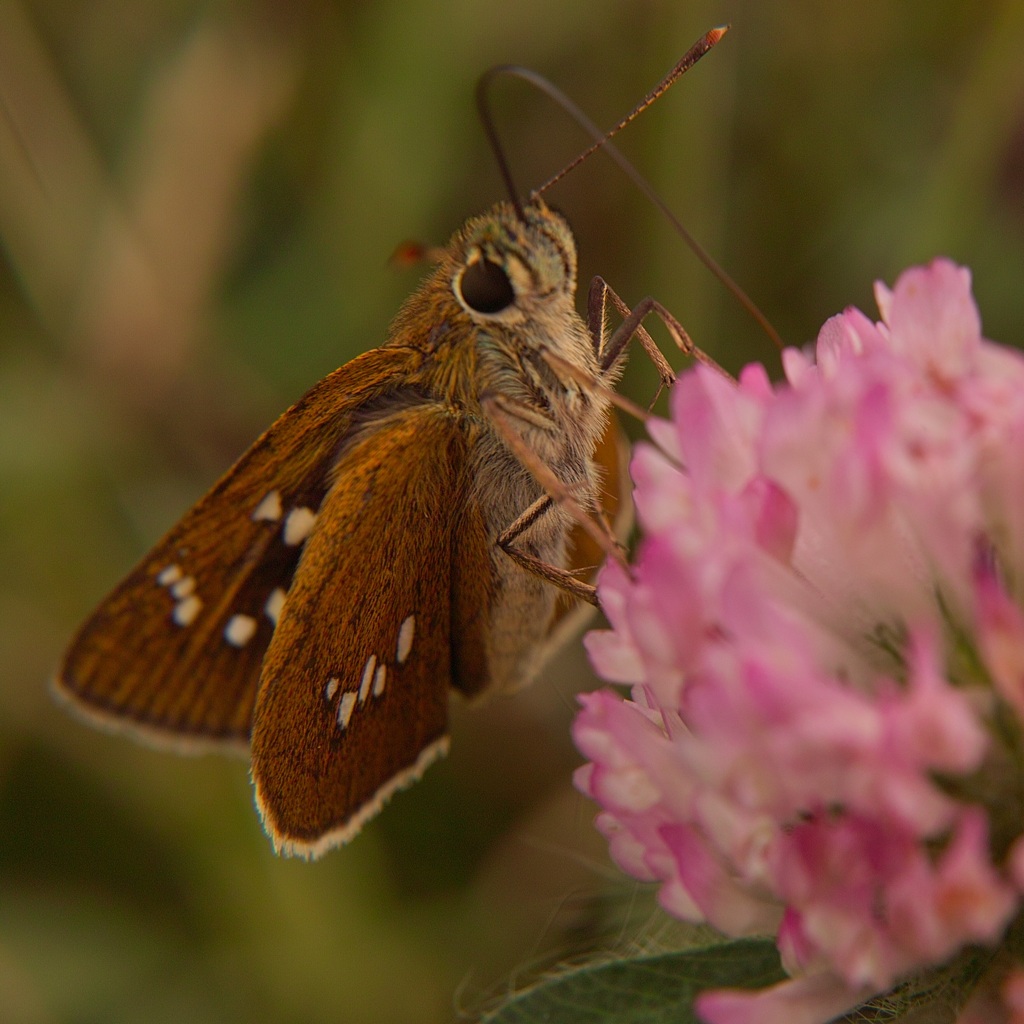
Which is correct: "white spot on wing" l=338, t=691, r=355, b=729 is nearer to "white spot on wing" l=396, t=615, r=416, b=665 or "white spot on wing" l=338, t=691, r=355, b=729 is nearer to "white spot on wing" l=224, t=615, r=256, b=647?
"white spot on wing" l=396, t=615, r=416, b=665

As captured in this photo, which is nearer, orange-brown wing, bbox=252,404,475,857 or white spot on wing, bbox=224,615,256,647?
orange-brown wing, bbox=252,404,475,857

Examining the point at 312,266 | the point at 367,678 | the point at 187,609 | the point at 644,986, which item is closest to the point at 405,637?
the point at 367,678

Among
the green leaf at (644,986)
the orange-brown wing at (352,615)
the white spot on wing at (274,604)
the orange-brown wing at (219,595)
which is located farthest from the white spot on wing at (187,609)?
the green leaf at (644,986)

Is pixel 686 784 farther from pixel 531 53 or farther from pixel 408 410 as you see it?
pixel 531 53

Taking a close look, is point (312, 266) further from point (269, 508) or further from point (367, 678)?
point (367, 678)

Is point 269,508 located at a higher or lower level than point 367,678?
→ higher

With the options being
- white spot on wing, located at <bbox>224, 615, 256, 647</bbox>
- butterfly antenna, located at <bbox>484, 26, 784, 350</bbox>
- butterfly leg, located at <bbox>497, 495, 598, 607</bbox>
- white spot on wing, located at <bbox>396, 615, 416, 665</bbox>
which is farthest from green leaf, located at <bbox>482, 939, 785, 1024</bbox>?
white spot on wing, located at <bbox>224, 615, 256, 647</bbox>

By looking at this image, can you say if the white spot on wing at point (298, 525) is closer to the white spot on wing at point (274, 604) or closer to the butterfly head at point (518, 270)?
the white spot on wing at point (274, 604)

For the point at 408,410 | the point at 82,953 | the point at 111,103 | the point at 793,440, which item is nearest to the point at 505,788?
the point at 82,953
